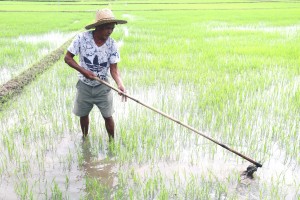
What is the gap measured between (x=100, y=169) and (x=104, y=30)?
47.4 inches

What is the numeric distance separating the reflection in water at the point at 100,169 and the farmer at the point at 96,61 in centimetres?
35

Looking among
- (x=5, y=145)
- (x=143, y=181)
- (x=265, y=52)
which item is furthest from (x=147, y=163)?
(x=265, y=52)

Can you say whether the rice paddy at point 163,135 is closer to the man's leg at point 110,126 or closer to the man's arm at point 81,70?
the man's leg at point 110,126

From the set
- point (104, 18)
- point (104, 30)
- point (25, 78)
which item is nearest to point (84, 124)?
point (104, 30)

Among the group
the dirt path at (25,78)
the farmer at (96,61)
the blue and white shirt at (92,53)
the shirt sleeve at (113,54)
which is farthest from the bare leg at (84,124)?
the dirt path at (25,78)

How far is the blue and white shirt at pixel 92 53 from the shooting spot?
288cm

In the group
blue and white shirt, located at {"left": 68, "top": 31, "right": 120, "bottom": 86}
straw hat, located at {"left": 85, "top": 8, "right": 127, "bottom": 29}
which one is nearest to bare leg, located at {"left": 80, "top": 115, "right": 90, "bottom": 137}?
blue and white shirt, located at {"left": 68, "top": 31, "right": 120, "bottom": 86}

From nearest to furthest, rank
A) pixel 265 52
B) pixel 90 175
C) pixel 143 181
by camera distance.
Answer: pixel 143 181
pixel 90 175
pixel 265 52

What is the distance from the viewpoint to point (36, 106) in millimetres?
4262

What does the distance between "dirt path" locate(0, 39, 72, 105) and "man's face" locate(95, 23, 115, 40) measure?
86.4 inches

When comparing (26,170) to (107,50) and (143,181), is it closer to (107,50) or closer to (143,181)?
(143,181)

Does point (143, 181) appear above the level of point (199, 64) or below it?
below

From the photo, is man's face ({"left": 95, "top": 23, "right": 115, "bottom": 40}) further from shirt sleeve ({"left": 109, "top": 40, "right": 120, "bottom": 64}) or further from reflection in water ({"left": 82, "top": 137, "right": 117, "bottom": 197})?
reflection in water ({"left": 82, "top": 137, "right": 117, "bottom": 197})

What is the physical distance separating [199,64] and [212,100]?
6.76ft
